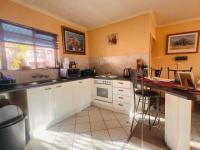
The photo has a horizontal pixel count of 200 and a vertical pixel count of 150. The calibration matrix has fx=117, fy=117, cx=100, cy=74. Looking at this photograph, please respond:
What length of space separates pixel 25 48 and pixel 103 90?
1.99 meters

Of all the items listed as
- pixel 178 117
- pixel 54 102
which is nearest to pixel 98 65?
pixel 54 102

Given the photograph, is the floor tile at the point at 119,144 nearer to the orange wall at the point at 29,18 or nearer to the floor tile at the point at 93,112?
the floor tile at the point at 93,112

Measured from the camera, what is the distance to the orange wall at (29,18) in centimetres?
208

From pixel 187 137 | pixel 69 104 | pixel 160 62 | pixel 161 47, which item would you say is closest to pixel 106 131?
pixel 69 104

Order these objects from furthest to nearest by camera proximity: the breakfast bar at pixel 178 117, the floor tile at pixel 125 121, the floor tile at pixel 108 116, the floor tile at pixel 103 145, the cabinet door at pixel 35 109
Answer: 1. the floor tile at pixel 108 116
2. the floor tile at pixel 125 121
3. the cabinet door at pixel 35 109
4. the floor tile at pixel 103 145
5. the breakfast bar at pixel 178 117

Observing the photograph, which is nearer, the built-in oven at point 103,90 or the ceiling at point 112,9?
the ceiling at point 112,9

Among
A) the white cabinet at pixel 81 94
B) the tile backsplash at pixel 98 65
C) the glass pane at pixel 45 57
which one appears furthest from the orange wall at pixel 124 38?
the glass pane at pixel 45 57

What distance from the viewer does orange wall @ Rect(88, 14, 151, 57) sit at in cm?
285

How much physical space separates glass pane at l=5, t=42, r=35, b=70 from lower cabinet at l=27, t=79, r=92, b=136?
729 mm

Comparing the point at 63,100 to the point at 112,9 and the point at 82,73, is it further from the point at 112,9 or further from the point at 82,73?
the point at 112,9

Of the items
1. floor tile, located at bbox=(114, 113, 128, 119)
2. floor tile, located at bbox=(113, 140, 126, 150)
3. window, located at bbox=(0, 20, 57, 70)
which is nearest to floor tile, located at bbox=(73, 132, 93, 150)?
floor tile, located at bbox=(113, 140, 126, 150)

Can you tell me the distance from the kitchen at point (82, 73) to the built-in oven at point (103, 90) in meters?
0.03

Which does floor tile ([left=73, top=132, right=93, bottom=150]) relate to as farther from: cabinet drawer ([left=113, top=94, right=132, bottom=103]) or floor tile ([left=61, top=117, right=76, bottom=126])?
cabinet drawer ([left=113, top=94, right=132, bottom=103])

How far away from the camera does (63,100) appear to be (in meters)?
2.49
